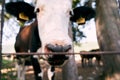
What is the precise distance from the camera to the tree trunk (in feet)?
20.2

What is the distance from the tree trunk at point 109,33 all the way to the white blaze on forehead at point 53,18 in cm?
230

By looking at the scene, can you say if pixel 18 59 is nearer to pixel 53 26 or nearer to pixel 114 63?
pixel 114 63

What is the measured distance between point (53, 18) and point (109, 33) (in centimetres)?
278

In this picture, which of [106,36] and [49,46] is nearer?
[49,46]

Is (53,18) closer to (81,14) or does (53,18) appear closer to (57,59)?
(57,59)

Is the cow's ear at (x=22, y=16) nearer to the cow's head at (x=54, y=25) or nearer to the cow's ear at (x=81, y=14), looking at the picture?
the cow's head at (x=54, y=25)

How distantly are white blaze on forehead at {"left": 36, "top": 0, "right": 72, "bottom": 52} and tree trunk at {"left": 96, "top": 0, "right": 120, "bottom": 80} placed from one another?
2.30 meters

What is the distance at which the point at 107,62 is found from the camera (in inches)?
245

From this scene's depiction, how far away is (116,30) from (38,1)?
2534 millimetres

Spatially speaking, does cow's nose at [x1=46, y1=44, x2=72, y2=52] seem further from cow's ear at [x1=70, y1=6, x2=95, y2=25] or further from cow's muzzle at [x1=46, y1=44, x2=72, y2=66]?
cow's ear at [x1=70, y1=6, x2=95, y2=25]

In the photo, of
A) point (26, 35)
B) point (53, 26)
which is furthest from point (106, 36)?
point (53, 26)

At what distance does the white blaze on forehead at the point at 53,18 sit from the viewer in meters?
3.52

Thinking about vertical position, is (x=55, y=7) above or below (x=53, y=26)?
above

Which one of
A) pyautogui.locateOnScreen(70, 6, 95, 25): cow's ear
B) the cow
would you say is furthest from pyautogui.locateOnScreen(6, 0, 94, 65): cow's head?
pyautogui.locateOnScreen(70, 6, 95, 25): cow's ear
